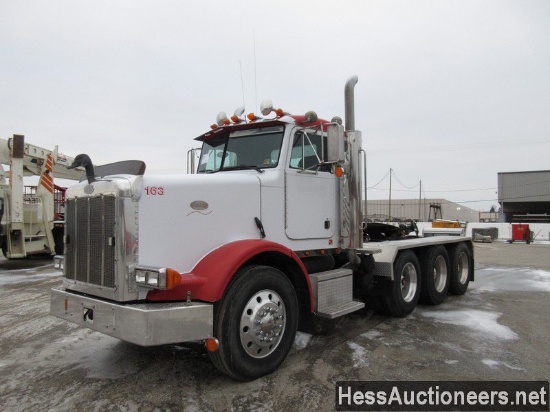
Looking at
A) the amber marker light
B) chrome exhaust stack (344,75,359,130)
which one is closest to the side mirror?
chrome exhaust stack (344,75,359,130)

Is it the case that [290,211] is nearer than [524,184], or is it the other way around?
[290,211]

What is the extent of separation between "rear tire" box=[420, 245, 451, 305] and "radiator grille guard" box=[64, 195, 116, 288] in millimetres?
5232

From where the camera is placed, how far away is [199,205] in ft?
12.3

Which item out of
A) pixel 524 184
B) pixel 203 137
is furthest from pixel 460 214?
pixel 203 137

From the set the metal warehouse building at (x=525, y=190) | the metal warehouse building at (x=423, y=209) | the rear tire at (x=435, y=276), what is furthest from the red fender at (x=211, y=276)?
the metal warehouse building at (x=423, y=209)

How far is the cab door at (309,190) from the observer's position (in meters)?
4.57

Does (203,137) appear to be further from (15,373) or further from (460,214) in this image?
(460,214)

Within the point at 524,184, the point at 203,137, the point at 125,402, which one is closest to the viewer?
the point at 125,402

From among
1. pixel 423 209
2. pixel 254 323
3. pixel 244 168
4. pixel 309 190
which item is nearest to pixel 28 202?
pixel 244 168

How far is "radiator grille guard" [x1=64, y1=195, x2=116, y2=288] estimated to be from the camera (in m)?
3.54

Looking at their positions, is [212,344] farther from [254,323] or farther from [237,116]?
[237,116]

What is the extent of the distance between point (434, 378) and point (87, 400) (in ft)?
10.1

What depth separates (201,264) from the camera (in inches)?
144

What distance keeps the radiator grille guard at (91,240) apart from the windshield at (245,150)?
1587mm
